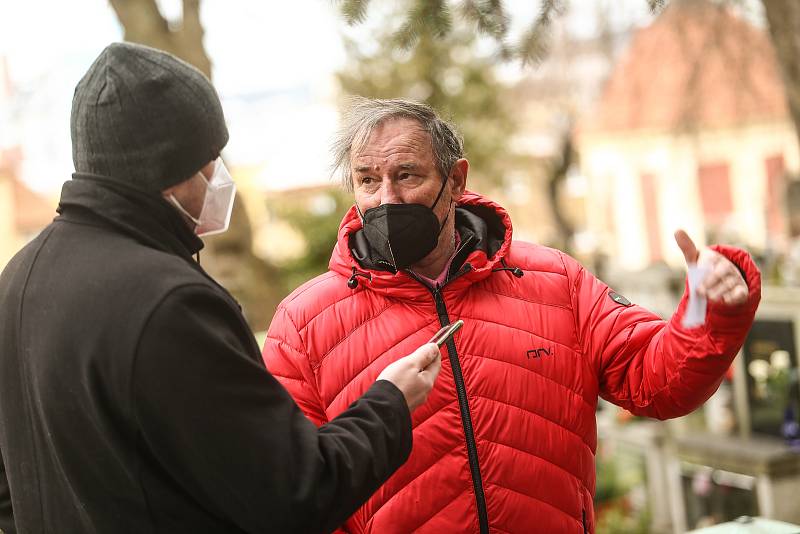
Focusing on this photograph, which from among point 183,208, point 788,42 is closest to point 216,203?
point 183,208

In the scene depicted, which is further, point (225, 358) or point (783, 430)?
point (783, 430)

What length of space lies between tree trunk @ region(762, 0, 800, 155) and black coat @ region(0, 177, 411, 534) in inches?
185

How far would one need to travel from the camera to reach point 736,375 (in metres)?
7.66

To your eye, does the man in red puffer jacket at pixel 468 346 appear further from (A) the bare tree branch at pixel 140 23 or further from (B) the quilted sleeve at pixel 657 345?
(A) the bare tree branch at pixel 140 23

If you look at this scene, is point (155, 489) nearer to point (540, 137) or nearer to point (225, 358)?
point (225, 358)

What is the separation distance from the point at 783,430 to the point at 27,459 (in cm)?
664

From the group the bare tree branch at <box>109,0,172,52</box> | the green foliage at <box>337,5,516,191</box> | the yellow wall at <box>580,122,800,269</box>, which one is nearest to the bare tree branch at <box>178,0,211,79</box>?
the bare tree branch at <box>109,0,172,52</box>

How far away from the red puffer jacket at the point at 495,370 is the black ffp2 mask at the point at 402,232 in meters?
0.06

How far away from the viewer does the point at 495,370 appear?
2521 millimetres

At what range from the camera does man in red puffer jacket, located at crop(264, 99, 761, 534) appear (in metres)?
2.45

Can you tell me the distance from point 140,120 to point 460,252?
1174mm

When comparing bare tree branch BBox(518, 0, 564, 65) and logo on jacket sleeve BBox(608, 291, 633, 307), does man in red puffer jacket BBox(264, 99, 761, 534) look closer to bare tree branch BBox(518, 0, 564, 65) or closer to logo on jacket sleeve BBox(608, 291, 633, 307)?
logo on jacket sleeve BBox(608, 291, 633, 307)

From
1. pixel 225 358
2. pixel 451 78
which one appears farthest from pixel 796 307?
pixel 451 78

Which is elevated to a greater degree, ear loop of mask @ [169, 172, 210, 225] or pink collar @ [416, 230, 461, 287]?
ear loop of mask @ [169, 172, 210, 225]
